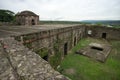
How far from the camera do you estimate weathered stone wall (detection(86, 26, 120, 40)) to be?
22219mm

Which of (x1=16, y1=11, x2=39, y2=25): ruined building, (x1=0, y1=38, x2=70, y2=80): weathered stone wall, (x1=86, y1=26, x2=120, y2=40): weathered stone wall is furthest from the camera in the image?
(x1=86, y1=26, x2=120, y2=40): weathered stone wall

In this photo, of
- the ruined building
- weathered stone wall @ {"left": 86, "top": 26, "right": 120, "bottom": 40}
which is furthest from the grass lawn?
weathered stone wall @ {"left": 86, "top": 26, "right": 120, "bottom": 40}

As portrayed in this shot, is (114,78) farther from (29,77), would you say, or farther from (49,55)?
(29,77)

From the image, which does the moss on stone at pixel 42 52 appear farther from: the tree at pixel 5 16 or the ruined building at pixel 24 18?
the tree at pixel 5 16

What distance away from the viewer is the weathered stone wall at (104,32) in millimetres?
22219

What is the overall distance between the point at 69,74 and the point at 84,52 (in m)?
5.12

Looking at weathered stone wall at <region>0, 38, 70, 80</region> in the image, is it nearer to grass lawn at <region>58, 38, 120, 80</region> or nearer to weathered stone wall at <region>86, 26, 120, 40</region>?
grass lawn at <region>58, 38, 120, 80</region>

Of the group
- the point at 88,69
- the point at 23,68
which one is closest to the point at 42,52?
the point at 23,68

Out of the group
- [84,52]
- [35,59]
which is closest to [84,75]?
[84,52]

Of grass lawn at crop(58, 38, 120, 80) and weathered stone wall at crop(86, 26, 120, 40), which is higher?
weathered stone wall at crop(86, 26, 120, 40)

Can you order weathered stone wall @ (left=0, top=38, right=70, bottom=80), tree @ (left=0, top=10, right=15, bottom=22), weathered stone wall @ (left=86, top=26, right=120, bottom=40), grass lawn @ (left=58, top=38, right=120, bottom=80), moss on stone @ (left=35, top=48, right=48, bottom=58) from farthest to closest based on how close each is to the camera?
tree @ (left=0, top=10, right=15, bottom=22)
weathered stone wall @ (left=86, top=26, right=120, bottom=40)
grass lawn @ (left=58, top=38, right=120, bottom=80)
moss on stone @ (left=35, top=48, right=48, bottom=58)
weathered stone wall @ (left=0, top=38, right=70, bottom=80)

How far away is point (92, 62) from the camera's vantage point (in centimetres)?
984

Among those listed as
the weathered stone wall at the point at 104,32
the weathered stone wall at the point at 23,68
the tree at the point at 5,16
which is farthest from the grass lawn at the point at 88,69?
the tree at the point at 5,16

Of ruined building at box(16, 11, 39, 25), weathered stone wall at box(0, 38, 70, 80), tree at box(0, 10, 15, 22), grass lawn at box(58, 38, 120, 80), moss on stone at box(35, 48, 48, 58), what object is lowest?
grass lawn at box(58, 38, 120, 80)
